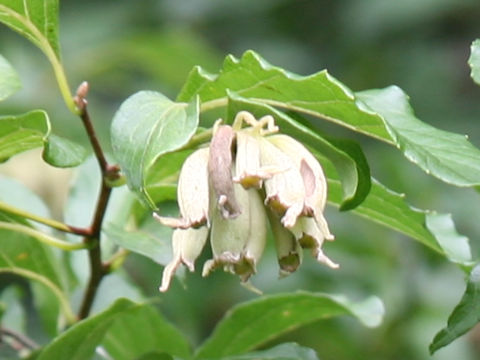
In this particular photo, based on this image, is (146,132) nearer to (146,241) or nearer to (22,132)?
(22,132)

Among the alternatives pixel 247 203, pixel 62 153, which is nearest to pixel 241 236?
pixel 247 203

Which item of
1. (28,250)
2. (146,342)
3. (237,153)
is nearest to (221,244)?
(237,153)

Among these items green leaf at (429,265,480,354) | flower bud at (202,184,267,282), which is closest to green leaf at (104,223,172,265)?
flower bud at (202,184,267,282)

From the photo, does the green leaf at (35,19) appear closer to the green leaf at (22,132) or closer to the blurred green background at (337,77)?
the green leaf at (22,132)

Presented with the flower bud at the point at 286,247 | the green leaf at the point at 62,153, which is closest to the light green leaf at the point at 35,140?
the green leaf at the point at 62,153

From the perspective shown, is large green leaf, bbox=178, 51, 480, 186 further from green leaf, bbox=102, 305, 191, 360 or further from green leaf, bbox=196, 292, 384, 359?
green leaf, bbox=102, 305, 191, 360

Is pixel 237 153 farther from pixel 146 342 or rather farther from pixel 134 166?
pixel 146 342
